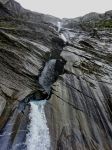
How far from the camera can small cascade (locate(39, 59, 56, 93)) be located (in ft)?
105

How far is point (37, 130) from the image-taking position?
2175 cm

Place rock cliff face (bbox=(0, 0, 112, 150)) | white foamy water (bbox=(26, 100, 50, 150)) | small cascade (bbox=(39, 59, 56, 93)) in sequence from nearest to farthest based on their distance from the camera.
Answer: white foamy water (bbox=(26, 100, 50, 150)) < rock cliff face (bbox=(0, 0, 112, 150)) < small cascade (bbox=(39, 59, 56, 93))

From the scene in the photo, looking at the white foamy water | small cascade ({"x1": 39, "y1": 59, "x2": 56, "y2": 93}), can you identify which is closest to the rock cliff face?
small cascade ({"x1": 39, "y1": 59, "x2": 56, "y2": 93})

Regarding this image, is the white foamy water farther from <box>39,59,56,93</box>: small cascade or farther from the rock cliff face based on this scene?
<box>39,59,56,93</box>: small cascade

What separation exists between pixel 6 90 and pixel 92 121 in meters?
10.5

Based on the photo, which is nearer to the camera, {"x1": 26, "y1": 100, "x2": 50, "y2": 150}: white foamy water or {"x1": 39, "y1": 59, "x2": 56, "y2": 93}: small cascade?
{"x1": 26, "y1": 100, "x2": 50, "y2": 150}: white foamy water

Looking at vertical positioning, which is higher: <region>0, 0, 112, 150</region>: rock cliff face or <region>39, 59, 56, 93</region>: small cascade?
<region>0, 0, 112, 150</region>: rock cliff face

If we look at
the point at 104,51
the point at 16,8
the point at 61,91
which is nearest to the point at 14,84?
the point at 61,91

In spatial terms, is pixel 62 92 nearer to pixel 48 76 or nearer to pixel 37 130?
pixel 37 130

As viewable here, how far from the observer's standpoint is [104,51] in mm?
37594

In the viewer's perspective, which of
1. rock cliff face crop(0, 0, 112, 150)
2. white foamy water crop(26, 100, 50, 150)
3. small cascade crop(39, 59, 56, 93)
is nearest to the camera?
white foamy water crop(26, 100, 50, 150)

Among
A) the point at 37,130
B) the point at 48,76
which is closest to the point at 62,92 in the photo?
the point at 37,130

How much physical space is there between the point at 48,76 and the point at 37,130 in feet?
48.3

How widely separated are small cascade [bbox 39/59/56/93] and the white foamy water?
6083 mm
